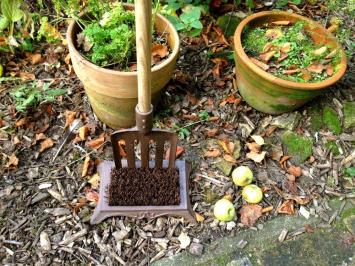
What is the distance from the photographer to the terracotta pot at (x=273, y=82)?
6.74 ft

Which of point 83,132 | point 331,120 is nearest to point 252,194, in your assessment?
point 331,120

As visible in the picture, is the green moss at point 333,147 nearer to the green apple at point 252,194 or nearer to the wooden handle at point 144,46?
the green apple at point 252,194

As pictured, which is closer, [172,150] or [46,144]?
[172,150]

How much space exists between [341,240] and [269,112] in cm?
83

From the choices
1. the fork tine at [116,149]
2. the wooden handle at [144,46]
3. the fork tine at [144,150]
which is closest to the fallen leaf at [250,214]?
the fork tine at [144,150]

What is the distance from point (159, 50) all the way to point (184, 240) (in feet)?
3.23

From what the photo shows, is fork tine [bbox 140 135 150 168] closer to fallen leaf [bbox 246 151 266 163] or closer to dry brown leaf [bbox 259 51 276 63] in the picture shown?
fallen leaf [bbox 246 151 266 163]

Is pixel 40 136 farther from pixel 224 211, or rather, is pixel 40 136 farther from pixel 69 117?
pixel 224 211

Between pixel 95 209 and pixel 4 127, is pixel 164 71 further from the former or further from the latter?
pixel 4 127

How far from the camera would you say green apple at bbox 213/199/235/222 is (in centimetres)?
191

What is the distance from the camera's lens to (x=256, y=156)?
2166mm

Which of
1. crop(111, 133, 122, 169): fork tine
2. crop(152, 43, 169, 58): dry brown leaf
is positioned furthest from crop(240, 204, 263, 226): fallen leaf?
crop(152, 43, 169, 58): dry brown leaf

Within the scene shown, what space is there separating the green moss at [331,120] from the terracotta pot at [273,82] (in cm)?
22

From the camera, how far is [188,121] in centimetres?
231
